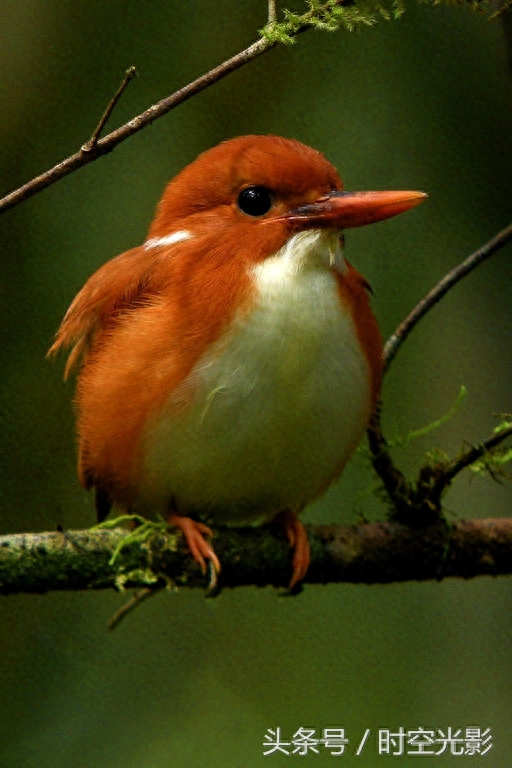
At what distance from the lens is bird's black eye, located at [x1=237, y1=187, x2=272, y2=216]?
8.61ft

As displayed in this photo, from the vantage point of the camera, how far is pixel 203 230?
8.82 ft

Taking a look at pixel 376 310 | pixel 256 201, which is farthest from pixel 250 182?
pixel 376 310

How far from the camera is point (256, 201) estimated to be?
2633 mm

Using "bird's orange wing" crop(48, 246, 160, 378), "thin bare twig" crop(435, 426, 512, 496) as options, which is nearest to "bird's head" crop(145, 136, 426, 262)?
"bird's orange wing" crop(48, 246, 160, 378)

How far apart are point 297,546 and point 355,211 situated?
77 centimetres

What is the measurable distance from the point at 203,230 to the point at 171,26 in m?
2.04

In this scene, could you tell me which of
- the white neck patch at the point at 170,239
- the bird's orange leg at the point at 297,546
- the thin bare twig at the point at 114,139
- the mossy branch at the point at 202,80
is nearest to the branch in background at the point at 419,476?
the bird's orange leg at the point at 297,546

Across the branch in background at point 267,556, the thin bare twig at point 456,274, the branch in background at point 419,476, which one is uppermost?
the thin bare twig at point 456,274

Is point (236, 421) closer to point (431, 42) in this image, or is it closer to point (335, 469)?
point (335, 469)

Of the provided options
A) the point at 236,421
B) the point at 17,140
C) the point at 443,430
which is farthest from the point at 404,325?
the point at 17,140

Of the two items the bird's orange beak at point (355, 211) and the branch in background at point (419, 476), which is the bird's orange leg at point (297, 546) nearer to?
the branch in background at point (419, 476)

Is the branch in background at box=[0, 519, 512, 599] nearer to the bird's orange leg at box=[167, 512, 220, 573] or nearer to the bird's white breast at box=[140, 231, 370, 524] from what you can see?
the bird's orange leg at box=[167, 512, 220, 573]

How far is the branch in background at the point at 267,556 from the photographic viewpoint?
2410 millimetres

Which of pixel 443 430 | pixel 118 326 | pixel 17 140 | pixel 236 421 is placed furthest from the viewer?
pixel 17 140
